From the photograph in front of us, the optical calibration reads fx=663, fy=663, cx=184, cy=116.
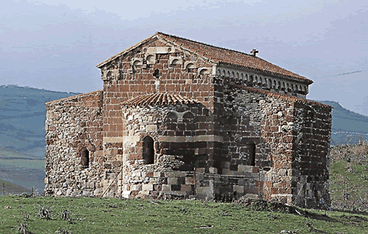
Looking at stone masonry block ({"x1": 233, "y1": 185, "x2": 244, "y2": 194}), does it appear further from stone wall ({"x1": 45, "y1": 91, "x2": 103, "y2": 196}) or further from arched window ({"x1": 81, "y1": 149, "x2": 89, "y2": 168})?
arched window ({"x1": 81, "y1": 149, "x2": 89, "y2": 168})

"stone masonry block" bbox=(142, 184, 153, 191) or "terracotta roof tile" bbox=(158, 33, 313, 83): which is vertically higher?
"terracotta roof tile" bbox=(158, 33, 313, 83)

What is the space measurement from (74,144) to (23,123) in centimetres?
15260

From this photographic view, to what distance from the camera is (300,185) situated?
26.9 m

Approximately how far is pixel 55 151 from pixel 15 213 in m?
11.6

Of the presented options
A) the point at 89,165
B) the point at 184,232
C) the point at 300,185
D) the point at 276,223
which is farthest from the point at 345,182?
the point at 184,232

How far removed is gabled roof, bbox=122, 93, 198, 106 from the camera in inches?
1028

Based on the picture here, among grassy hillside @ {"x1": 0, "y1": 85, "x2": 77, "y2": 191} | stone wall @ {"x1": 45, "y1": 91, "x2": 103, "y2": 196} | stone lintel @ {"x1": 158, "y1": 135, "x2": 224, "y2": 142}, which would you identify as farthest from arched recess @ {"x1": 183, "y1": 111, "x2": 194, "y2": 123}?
grassy hillside @ {"x1": 0, "y1": 85, "x2": 77, "y2": 191}

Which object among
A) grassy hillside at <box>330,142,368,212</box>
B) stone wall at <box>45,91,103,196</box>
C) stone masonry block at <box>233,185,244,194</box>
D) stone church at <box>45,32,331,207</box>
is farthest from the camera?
grassy hillside at <box>330,142,368,212</box>

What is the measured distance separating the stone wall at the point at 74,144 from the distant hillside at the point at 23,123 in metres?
117

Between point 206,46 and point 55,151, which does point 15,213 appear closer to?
point 55,151

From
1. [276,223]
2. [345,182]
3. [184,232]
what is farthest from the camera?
[345,182]

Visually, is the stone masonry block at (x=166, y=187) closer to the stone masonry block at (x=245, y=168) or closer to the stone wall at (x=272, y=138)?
the stone wall at (x=272, y=138)

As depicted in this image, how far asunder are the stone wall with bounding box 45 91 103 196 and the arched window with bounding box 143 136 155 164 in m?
3.65

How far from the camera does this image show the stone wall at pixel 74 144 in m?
29.4
